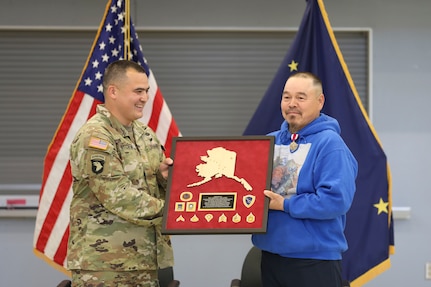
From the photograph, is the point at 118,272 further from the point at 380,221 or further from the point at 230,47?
the point at 230,47

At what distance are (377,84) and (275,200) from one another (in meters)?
2.24

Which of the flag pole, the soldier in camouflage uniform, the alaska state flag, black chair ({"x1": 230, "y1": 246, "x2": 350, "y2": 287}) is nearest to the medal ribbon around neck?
the soldier in camouflage uniform

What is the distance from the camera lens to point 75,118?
346cm

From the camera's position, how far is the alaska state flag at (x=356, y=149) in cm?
345

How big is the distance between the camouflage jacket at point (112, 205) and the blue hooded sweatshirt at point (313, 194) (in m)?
0.47

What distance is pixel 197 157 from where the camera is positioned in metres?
2.39

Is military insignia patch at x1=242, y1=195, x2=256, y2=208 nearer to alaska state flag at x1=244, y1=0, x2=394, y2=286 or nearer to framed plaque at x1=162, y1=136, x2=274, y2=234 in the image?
framed plaque at x1=162, y1=136, x2=274, y2=234

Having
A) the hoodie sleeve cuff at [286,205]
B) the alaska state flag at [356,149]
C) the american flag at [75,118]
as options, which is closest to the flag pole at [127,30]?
the american flag at [75,118]

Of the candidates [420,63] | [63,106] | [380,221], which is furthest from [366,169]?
[63,106]

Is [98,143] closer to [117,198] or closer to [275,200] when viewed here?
[117,198]

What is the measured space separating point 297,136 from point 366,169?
51.6 inches

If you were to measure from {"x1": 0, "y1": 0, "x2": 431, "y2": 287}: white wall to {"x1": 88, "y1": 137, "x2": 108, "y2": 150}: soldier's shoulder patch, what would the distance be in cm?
204

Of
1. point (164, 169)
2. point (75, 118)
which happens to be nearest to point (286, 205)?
point (164, 169)

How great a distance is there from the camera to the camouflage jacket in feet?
7.29
